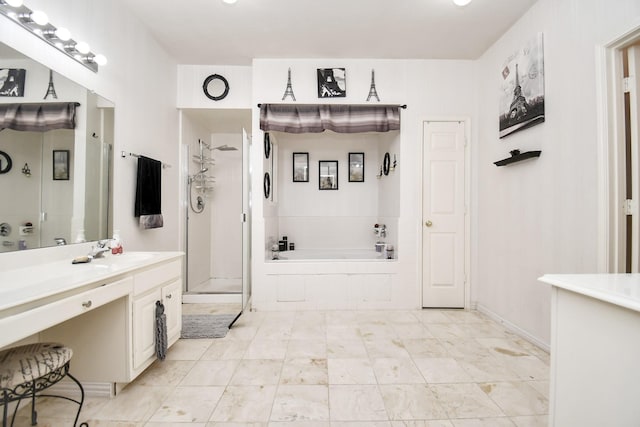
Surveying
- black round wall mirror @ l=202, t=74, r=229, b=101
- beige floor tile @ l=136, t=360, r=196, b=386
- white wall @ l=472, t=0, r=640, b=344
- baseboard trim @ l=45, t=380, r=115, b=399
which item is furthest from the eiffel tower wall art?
baseboard trim @ l=45, t=380, r=115, b=399

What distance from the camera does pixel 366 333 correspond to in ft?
8.19

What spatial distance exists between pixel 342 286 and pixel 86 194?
2429 mm

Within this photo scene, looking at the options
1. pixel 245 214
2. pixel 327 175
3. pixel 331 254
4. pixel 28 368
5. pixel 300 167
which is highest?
pixel 300 167

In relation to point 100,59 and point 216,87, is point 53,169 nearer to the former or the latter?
point 100,59

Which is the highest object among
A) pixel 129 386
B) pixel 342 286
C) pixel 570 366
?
pixel 570 366

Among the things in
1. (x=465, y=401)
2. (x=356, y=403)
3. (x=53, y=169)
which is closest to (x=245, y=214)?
(x=53, y=169)

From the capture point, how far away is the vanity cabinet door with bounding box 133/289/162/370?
165 centimetres

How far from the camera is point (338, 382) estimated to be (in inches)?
69.4

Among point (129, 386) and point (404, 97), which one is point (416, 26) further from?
point (129, 386)

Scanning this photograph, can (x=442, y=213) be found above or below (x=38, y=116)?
below

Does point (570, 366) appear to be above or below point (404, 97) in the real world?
below

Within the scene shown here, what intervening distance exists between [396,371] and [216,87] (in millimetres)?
3449

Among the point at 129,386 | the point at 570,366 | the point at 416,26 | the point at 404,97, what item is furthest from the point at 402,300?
the point at 416,26

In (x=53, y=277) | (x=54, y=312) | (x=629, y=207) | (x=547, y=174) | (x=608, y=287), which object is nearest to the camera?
(x=608, y=287)
